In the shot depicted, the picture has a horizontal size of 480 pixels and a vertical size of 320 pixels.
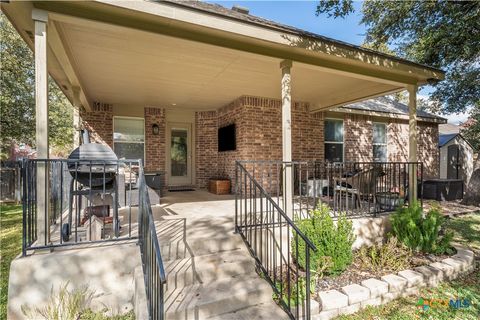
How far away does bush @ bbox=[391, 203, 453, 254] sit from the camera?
3758 mm

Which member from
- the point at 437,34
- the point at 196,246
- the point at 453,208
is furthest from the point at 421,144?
the point at 196,246

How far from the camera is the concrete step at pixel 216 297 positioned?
231 centimetres

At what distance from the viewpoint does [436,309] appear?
275cm

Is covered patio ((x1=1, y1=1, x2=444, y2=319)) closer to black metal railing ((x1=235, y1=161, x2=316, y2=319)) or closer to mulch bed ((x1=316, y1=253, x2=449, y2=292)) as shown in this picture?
black metal railing ((x1=235, y1=161, x2=316, y2=319))

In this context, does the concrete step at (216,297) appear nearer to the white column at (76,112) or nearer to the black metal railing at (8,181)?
the white column at (76,112)

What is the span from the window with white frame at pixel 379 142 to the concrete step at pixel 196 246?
7.62 metres

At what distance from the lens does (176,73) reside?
4840 mm

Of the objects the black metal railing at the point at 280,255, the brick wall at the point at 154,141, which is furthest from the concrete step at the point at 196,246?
the brick wall at the point at 154,141

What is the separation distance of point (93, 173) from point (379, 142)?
29.8ft

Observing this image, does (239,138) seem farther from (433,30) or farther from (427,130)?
(427,130)

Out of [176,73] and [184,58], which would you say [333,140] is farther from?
[184,58]

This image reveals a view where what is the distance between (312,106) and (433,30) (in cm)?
346

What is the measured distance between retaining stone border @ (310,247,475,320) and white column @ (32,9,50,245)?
111 inches

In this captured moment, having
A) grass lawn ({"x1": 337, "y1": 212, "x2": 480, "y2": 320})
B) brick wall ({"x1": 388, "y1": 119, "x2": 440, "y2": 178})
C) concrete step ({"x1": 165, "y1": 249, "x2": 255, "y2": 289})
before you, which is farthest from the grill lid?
brick wall ({"x1": 388, "y1": 119, "x2": 440, "y2": 178})
